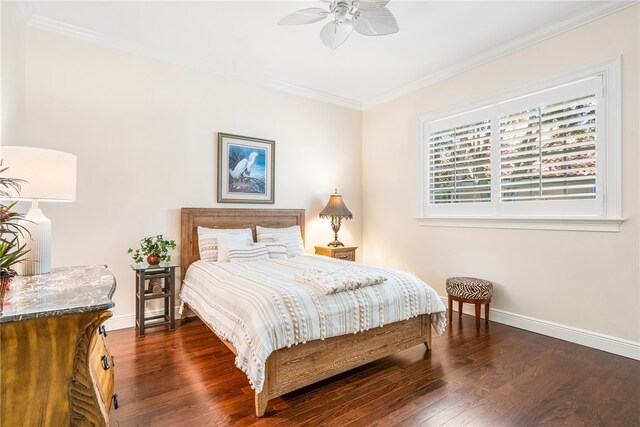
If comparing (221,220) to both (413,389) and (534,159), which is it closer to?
(413,389)

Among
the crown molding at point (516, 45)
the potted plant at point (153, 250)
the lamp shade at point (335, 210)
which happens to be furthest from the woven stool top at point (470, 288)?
the potted plant at point (153, 250)

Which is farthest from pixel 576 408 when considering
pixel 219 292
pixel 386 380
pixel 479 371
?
pixel 219 292

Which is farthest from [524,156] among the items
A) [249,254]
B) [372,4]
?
[249,254]

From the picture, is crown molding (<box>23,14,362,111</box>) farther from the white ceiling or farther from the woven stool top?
the woven stool top

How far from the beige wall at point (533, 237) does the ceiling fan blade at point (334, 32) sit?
195 centimetres

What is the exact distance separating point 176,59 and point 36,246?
271 cm

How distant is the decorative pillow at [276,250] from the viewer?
377cm

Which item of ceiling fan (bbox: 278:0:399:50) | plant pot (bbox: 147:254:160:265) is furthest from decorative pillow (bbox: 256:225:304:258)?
ceiling fan (bbox: 278:0:399:50)

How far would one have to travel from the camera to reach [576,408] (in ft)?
6.47

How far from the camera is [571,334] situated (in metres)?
2.98

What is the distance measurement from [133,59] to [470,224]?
13.7 ft

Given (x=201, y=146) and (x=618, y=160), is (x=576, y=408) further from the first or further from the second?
(x=201, y=146)

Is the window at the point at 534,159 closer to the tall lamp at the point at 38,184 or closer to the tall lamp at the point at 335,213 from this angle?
the tall lamp at the point at 335,213

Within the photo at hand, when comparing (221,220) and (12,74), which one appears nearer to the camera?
(12,74)
